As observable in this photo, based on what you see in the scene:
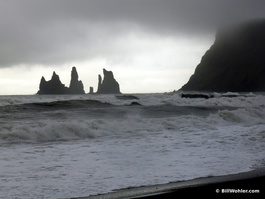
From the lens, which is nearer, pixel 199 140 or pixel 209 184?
pixel 209 184

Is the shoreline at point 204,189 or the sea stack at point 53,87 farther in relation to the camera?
the sea stack at point 53,87

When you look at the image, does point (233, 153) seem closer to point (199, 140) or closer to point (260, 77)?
point (199, 140)

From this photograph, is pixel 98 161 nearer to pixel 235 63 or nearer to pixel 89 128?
pixel 89 128

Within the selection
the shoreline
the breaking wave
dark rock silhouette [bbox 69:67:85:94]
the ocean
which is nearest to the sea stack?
dark rock silhouette [bbox 69:67:85:94]

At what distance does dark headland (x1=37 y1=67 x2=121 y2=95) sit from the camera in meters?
143

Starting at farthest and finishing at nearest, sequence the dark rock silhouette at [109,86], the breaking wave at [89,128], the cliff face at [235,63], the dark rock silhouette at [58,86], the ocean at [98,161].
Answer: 1. the dark rock silhouette at [109,86]
2. the dark rock silhouette at [58,86]
3. the cliff face at [235,63]
4. the breaking wave at [89,128]
5. the ocean at [98,161]

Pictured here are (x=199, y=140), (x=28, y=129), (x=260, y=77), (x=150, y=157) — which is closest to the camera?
(x=150, y=157)

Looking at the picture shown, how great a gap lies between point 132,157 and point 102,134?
18.6ft

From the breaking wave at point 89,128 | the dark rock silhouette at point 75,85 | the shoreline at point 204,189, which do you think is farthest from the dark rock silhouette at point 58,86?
the shoreline at point 204,189

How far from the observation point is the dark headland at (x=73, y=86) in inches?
5615

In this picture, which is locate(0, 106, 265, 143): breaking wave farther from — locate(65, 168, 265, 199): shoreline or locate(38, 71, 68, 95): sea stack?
locate(38, 71, 68, 95): sea stack

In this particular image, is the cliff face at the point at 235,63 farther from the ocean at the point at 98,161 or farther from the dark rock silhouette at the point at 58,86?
the ocean at the point at 98,161

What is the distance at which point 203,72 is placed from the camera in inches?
5704

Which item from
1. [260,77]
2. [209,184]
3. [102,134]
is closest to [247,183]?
[209,184]
